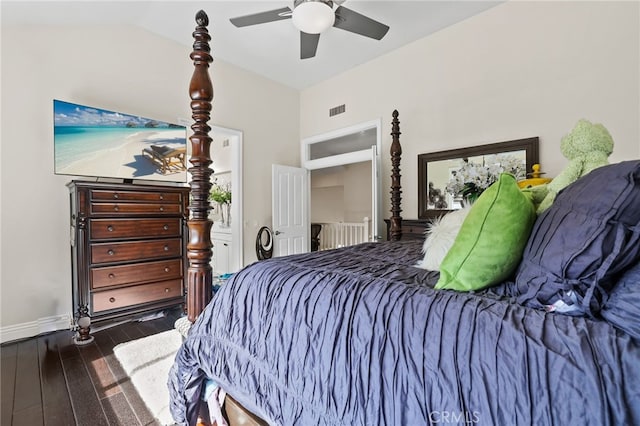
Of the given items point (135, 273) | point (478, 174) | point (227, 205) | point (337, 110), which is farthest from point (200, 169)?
point (227, 205)

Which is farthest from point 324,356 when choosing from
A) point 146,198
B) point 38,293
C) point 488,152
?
point 38,293

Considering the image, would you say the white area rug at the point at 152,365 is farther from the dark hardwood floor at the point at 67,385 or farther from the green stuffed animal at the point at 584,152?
the green stuffed animal at the point at 584,152

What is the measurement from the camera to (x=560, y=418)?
0.58 m

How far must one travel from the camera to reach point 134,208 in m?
2.78

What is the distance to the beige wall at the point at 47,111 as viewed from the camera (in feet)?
8.60

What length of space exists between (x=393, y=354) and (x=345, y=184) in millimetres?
6994

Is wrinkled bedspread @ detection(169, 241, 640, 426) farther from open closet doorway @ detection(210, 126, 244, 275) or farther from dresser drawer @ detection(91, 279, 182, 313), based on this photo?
open closet doorway @ detection(210, 126, 244, 275)

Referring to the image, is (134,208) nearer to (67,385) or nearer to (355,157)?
(67,385)

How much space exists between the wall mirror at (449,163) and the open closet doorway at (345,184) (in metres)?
0.59

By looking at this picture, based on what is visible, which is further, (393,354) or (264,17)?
(264,17)

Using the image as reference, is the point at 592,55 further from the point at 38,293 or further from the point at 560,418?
the point at 38,293

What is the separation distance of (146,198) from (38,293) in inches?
52.0

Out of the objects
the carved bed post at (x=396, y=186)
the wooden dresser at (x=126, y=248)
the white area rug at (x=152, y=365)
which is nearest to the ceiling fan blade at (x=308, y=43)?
the carved bed post at (x=396, y=186)

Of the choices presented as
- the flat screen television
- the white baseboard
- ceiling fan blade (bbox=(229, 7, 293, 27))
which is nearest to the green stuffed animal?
ceiling fan blade (bbox=(229, 7, 293, 27))
